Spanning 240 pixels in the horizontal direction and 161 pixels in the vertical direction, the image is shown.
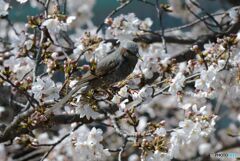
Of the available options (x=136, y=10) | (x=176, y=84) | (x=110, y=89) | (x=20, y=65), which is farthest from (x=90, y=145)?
(x=136, y=10)

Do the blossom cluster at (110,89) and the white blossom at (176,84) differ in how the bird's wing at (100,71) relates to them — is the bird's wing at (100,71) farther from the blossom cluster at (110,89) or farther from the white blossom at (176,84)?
the white blossom at (176,84)

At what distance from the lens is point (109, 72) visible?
2.69 m

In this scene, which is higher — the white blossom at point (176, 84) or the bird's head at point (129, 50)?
the bird's head at point (129, 50)

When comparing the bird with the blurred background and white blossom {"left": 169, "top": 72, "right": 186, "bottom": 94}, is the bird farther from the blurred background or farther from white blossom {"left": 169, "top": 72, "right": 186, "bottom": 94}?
the blurred background

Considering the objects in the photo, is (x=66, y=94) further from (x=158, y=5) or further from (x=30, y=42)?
(x=158, y=5)

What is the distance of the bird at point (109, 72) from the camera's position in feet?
8.87

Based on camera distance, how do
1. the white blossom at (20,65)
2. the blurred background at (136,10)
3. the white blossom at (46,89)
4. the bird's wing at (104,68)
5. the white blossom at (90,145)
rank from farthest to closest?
the blurred background at (136,10)
the white blossom at (20,65)
the white blossom at (90,145)
the white blossom at (46,89)
the bird's wing at (104,68)

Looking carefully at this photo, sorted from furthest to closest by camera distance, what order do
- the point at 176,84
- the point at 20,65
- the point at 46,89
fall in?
the point at 20,65 → the point at 176,84 → the point at 46,89

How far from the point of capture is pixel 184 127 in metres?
3.24

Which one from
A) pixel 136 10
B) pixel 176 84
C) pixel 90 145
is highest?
pixel 136 10

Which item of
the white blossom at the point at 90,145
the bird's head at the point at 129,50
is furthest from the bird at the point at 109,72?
the white blossom at the point at 90,145

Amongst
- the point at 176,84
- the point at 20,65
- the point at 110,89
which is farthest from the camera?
the point at 20,65

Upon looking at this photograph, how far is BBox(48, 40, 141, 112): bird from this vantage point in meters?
2.70

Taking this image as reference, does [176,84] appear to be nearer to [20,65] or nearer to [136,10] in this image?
[20,65]
